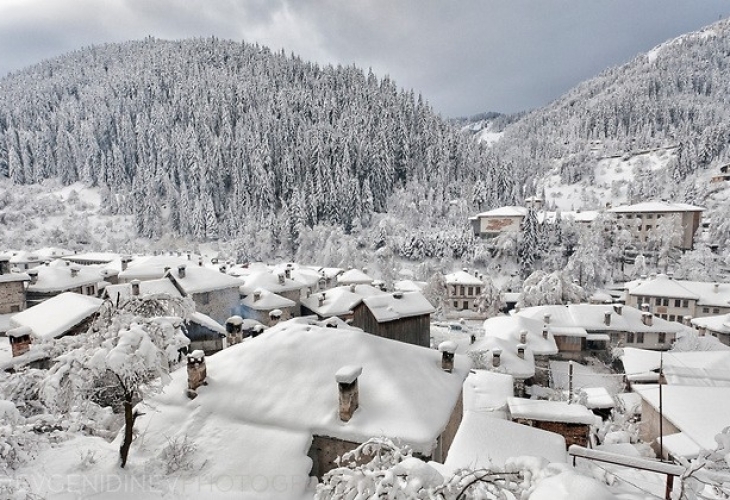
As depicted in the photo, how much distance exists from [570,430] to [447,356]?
4858 millimetres

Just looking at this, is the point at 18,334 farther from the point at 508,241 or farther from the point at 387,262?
the point at 508,241

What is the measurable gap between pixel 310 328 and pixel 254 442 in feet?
15.0

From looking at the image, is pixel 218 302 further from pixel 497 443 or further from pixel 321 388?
pixel 497 443

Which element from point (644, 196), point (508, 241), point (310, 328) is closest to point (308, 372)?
point (310, 328)

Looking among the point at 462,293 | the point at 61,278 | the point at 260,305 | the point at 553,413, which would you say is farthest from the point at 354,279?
the point at 553,413

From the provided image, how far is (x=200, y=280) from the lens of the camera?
31.4m

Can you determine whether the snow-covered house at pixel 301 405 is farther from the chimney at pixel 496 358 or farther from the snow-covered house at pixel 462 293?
the snow-covered house at pixel 462 293

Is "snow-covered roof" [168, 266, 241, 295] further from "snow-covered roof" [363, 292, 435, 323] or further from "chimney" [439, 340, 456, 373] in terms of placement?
"chimney" [439, 340, 456, 373]

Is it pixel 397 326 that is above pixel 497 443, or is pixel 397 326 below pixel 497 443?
below

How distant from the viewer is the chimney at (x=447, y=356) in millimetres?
12789

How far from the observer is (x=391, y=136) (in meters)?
122

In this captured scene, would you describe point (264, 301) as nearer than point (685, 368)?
No

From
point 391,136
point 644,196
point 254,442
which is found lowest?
point 254,442

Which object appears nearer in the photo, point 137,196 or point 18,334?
point 18,334
